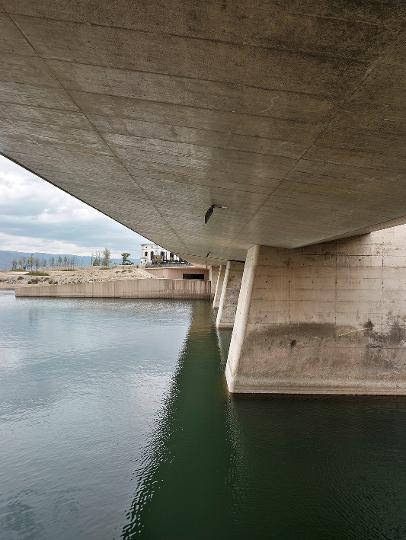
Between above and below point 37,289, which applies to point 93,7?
above

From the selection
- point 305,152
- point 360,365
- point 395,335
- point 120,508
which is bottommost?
point 120,508

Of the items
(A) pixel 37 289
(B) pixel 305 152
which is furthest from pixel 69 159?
(A) pixel 37 289

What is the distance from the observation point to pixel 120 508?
755 centimetres

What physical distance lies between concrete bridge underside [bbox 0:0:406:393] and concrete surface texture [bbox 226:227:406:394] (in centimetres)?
375

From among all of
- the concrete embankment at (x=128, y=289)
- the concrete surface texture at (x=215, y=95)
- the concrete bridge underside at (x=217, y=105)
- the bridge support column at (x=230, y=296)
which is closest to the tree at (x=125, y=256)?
the concrete embankment at (x=128, y=289)

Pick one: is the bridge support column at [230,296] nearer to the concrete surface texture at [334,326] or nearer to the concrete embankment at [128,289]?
the concrete surface texture at [334,326]

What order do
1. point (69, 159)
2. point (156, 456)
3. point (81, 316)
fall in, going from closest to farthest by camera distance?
1. point (69, 159)
2. point (156, 456)
3. point (81, 316)

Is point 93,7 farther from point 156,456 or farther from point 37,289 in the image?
point 37,289

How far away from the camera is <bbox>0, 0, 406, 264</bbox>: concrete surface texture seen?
8.89 ft

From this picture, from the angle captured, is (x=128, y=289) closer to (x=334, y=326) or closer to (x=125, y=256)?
(x=334, y=326)

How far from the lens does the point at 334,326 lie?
44.5ft

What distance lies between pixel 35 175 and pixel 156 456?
6.74m

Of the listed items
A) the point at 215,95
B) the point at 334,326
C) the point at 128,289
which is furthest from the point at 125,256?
the point at 215,95

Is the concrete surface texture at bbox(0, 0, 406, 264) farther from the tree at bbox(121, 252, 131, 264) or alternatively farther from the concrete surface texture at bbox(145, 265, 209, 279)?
the tree at bbox(121, 252, 131, 264)
